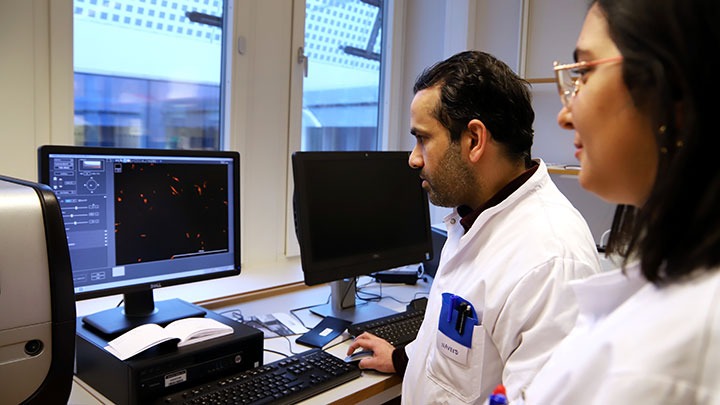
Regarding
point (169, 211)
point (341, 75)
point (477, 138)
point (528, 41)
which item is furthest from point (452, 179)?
point (528, 41)

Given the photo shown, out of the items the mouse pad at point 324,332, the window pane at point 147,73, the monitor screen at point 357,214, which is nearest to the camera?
the mouse pad at point 324,332

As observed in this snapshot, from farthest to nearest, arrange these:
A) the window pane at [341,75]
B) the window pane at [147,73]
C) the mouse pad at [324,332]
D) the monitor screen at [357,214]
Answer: the window pane at [341,75], the window pane at [147,73], the monitor screen at [357,214], the mouse pad at [324,332]

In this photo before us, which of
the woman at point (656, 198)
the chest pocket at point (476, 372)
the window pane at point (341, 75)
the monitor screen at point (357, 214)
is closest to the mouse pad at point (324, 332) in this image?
the monitor screen at point (357, 214)

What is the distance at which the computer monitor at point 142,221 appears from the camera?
1269mm

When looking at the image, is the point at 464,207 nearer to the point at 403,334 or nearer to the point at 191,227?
the point at 403,334

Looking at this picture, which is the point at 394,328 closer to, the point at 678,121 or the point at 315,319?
the point at 315,319

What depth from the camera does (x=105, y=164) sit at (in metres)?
1.31

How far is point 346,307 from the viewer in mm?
1809

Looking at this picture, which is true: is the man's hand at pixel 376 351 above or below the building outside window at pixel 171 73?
below

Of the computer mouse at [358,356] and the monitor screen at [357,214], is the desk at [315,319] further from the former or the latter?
the monitor screen at [357,214]

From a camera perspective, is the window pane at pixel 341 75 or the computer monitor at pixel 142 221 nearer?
the computer monitor at pixel 142 221

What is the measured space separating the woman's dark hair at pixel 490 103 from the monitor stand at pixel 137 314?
0.84 m

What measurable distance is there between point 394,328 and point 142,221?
0.76 meters

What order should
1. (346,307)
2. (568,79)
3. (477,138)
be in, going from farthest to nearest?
(346,307) < (477,138) < (568,79)
